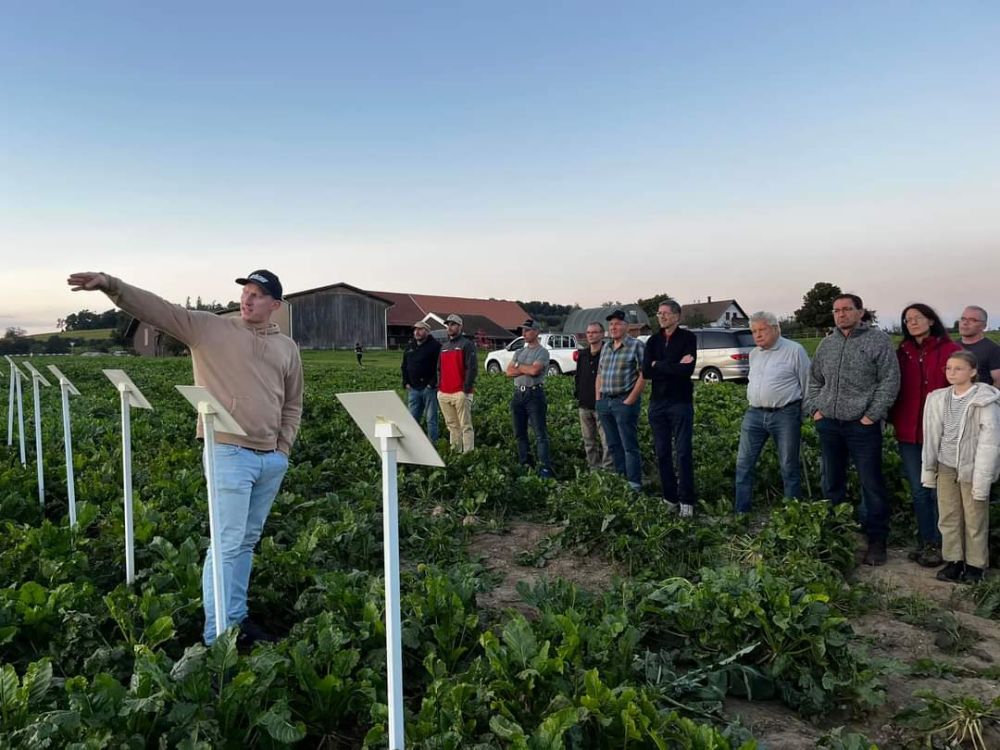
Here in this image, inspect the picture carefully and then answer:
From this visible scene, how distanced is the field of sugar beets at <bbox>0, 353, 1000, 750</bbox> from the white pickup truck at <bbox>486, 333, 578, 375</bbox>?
60.0 feet

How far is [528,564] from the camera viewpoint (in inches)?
220

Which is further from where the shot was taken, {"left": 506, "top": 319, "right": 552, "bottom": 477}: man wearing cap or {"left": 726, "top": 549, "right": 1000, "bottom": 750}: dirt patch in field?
{"left": 506, "top": 319, "right": 552, "bottom": 477}: man wearing cap

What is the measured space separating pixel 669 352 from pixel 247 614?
4499 millimetres

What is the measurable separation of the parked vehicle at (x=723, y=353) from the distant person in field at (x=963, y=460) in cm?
1453

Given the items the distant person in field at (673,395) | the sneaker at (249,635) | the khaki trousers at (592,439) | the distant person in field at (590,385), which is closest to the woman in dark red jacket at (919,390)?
the distant person in field at (673,395)

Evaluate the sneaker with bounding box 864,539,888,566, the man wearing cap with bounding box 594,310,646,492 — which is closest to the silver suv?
the man wearing cap with bounding box 594,310,646,492

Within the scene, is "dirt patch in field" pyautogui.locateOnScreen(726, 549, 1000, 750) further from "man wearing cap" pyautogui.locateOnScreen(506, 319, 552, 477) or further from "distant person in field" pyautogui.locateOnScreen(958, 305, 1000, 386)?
"man wearing cap" pyautogui.locateOnScreen(506, 319, 552, 477)

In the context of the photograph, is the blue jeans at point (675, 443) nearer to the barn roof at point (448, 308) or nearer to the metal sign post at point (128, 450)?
the metal sign post at point (128, 450)

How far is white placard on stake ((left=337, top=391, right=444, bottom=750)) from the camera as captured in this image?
96.0 inches

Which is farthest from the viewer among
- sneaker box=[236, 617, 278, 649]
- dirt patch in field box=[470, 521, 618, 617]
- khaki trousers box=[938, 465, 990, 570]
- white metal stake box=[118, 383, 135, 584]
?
khaki trousers box=[938, 465, 990, 570]

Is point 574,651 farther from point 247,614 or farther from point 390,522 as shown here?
point 247,614

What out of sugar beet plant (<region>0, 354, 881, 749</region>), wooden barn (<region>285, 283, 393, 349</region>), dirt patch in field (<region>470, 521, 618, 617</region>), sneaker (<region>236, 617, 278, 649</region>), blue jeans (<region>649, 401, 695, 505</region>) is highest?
wooden barn (<region>285, 283, 393, 349</region>)

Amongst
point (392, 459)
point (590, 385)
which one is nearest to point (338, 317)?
point (590, 385)

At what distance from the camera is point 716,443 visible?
903 cm
